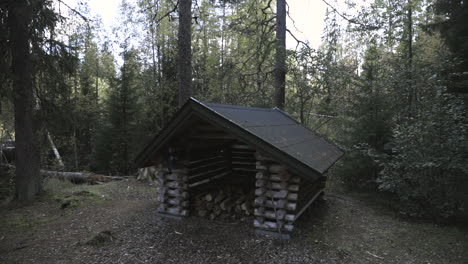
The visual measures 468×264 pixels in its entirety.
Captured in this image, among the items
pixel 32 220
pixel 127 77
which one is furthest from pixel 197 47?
pixel 32 220

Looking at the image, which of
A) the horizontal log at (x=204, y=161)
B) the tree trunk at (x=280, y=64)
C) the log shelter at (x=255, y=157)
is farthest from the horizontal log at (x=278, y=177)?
the tree trunk at (x=280, y=64)

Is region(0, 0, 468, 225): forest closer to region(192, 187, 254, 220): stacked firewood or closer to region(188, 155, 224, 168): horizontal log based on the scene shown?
region(188, 155, 224, 168): horizontal log

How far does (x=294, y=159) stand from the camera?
426 centimetres

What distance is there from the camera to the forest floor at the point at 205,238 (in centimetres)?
430

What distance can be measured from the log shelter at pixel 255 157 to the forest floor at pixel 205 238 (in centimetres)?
43

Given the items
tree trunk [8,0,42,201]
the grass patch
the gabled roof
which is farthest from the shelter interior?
tree trunk [8,0,42,201]

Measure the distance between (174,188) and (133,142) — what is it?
8.54m

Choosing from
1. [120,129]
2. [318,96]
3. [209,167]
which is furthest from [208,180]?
[120,129]

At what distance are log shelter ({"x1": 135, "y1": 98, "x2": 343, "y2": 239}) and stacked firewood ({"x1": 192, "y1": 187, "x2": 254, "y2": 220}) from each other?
24cm

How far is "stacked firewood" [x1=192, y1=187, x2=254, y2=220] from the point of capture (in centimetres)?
574

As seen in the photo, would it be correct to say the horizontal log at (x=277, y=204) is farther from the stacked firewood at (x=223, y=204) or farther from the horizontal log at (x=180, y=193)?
the horizontal log at (x=180, y=193)

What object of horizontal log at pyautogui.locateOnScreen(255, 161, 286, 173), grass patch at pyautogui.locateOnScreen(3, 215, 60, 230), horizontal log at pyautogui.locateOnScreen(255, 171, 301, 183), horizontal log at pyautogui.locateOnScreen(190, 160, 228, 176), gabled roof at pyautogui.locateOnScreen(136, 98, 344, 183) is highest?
gabled roof at pyautogui.locateOnScreen(136, 98, 344, 183)

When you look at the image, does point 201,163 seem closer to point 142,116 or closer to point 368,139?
point 368,139

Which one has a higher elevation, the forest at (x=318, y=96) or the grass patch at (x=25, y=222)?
the forest at (x=318, y=96)
